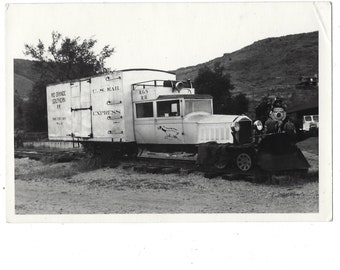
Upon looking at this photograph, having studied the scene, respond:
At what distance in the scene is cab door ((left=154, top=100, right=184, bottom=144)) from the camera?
33.9 feet

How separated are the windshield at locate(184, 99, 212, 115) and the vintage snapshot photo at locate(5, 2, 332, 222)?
1.7 inches

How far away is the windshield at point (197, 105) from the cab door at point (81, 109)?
335 cm

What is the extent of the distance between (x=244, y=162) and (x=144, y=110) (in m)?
3.44

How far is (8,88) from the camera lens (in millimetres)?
7113

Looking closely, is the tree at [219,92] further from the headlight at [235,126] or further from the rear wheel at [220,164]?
the rear wheel at [220,164]

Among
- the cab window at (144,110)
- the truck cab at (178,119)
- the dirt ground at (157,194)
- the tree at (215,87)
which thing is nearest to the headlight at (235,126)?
the truck cab at (178,119)

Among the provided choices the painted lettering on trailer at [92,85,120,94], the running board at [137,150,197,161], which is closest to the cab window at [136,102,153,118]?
the painted lettering on trailer at [92,85,120,94]

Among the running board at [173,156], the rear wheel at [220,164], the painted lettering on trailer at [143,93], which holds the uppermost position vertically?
the painted lettering on trailer at [143,93]

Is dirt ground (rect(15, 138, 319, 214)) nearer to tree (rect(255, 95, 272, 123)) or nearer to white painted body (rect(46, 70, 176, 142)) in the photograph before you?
tree (rect(255, 95, 272, 123))

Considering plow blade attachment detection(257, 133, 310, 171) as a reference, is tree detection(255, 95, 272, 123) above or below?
above

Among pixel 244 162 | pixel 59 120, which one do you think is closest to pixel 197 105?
pixel 244 162

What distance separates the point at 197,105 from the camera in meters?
10.5

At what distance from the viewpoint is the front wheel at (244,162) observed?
8.92 metres

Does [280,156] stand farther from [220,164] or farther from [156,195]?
[156,195]
